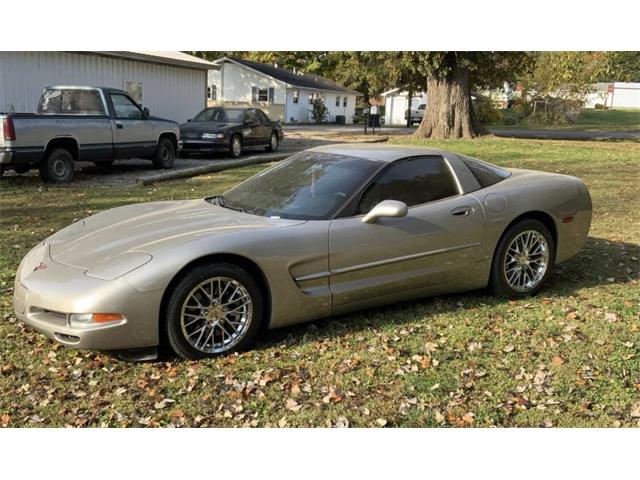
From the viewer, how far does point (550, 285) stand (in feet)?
19.3

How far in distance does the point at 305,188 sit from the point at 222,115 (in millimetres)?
13948

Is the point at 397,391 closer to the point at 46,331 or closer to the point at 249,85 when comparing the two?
the point at 46,331

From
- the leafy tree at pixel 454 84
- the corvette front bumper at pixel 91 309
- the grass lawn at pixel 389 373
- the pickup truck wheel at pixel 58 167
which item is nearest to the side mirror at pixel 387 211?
the grass lawn at pixel 389 373

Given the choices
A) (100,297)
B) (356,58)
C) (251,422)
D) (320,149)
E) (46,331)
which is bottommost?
(251,422)

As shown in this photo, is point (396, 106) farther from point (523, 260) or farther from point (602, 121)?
point (523, 260)

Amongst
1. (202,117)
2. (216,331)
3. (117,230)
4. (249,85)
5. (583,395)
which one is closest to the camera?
(583,395)

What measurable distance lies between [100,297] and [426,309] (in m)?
2.64

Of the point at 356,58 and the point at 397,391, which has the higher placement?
the point at 356,58

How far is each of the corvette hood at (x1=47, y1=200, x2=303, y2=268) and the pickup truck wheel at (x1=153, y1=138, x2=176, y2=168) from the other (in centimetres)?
966

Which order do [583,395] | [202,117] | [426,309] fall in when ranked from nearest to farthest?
[583,395]
[426,309]
[202,117]

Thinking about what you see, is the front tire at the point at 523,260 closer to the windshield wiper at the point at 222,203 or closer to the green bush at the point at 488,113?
the windshield wiper at the point at 222,203

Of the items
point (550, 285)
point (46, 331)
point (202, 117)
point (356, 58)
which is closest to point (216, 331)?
point (46, 331)

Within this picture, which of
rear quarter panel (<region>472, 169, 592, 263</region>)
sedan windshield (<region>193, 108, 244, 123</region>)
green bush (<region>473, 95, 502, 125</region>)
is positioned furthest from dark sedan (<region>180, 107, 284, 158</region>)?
green bush (<region>473, 95, 502, 125</region>)

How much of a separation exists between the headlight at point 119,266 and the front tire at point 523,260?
3.01 metres
